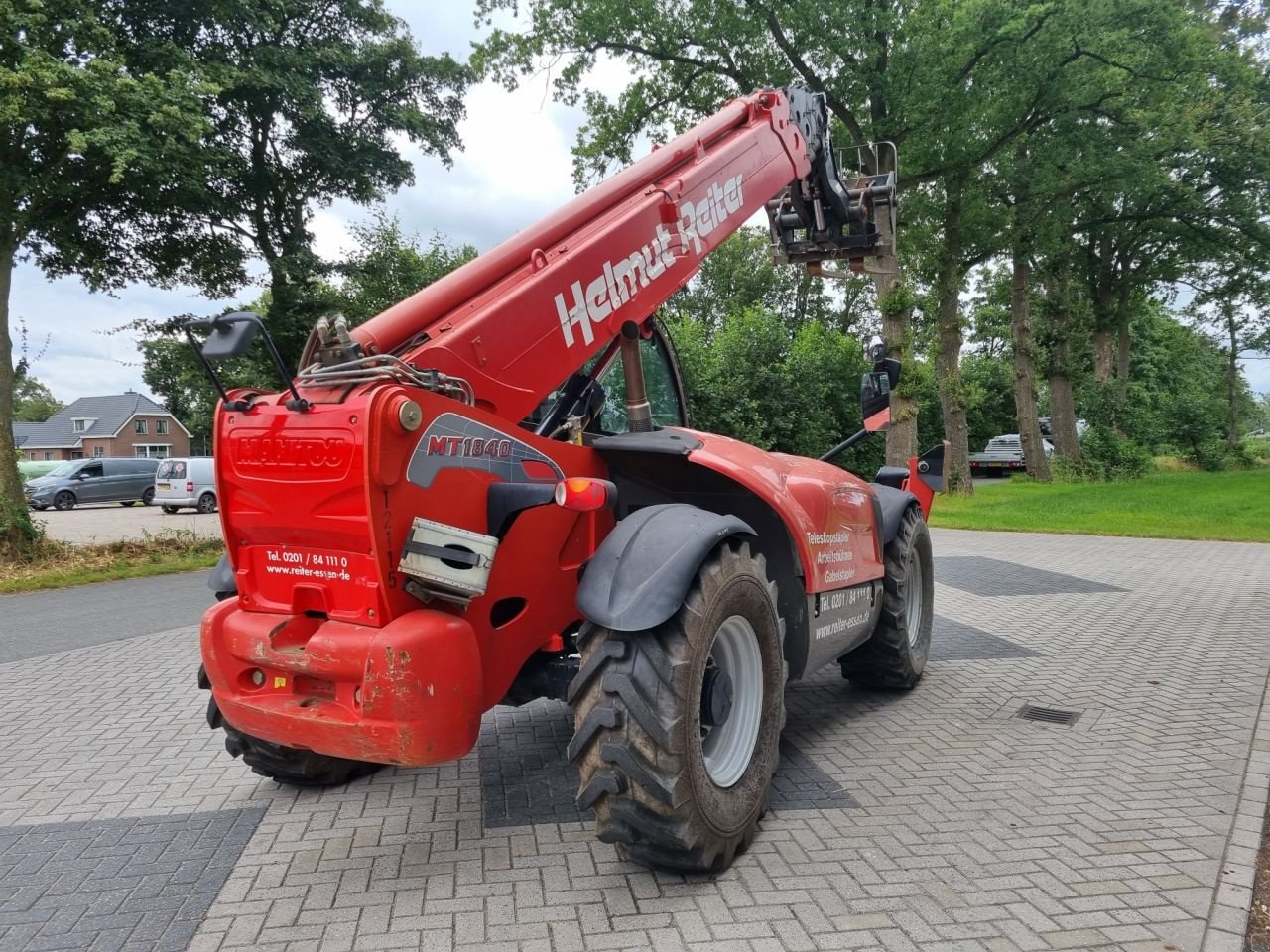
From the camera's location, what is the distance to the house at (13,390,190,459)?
58.9m

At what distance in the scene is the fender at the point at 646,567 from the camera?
284cm

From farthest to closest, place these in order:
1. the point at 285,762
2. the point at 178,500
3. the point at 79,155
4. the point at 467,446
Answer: the point at 178,500, the point at 79,155, the point at 285,762, the point at 467,446

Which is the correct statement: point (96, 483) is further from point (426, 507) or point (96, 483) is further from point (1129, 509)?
point (426, 507)

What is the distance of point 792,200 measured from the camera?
5.66 m

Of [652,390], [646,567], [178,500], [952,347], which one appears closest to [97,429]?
[178,500]

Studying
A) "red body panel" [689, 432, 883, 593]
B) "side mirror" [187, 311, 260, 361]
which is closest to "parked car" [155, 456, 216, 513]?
"red body panel" [689, 432, 883, 593]

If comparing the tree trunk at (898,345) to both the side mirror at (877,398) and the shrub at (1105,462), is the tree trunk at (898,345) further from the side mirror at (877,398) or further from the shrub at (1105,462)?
the side mirror at (877,398)

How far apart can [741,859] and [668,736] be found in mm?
833

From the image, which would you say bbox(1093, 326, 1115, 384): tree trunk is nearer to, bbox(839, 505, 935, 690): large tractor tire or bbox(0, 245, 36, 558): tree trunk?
bbox(839, 505, 935, 690): large tractor tire

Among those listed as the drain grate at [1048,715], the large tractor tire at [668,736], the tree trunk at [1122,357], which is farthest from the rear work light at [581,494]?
the tree trunk at [1122,357]

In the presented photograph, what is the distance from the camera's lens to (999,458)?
32.5 meters

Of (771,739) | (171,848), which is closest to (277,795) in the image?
(171,848)

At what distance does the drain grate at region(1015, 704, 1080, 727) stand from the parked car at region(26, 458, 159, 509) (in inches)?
1140

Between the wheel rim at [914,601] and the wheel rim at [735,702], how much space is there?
246cm
